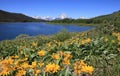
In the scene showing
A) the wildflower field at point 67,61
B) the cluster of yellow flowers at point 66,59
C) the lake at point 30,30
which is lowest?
the lake at point 30,30

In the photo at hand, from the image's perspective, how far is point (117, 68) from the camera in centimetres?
438

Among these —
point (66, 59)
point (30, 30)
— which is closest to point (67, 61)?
point (66, 59)

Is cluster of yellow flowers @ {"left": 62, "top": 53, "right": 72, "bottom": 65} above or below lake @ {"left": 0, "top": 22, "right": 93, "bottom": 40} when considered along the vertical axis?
above

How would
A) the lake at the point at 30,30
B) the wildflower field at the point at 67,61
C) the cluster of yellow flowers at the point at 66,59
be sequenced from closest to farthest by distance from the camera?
the wildflower field at the point at 67,61 < the cluster of yellow flowers at the point at 66,59 < the lake at the point at 30,30

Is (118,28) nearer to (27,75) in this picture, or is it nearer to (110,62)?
(110,62)

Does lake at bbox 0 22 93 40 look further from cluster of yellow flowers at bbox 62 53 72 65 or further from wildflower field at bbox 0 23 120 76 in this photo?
cluster of yellow flowers at bbox 62 53 72 65

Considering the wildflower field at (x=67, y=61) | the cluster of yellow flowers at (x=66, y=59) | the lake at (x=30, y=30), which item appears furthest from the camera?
the lake at (x=30, y=30)

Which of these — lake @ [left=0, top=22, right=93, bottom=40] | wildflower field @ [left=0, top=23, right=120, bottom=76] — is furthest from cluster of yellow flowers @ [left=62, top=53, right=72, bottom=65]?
lake @ [left=0, top=22, right=93, bottom=40]

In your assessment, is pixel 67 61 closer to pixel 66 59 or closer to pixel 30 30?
pixel 66 59

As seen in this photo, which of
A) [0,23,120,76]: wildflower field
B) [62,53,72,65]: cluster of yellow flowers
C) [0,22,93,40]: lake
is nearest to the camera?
[0,23,120,76]: wildflower field

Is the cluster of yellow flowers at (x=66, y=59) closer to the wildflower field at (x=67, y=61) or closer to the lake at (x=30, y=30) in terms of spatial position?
the wildflower field at (x=67, y=61)

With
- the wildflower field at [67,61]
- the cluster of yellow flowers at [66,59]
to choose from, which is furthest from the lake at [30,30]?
the cluster of yellow flowers at [66,59]

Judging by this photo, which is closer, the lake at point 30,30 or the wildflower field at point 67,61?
the wildflower field at point 67,61

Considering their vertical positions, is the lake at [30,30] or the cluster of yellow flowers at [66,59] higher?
the cluster of yellow flowers at [66,59]
